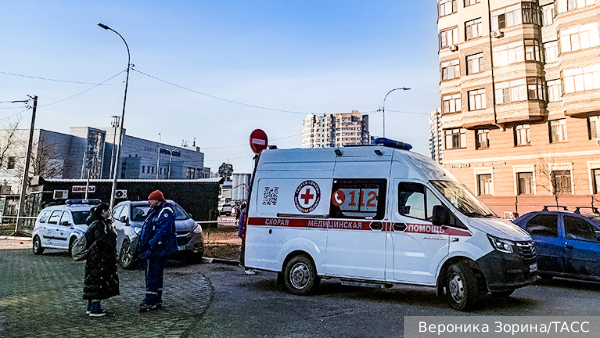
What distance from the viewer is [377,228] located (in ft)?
23.6

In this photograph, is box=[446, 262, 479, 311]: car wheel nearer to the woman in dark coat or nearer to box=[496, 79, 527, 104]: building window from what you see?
the woman in dark coat

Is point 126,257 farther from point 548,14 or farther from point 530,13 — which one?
point 548,14

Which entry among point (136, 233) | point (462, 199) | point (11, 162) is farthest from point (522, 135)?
point (11, 162)

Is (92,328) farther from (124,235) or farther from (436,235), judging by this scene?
(124,235)

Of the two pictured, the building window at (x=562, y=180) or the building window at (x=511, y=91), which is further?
the building window at (x=511, y=91)

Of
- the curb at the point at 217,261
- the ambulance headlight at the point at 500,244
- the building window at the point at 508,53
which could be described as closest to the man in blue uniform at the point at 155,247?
the ambulance headlight at the point at 500,244

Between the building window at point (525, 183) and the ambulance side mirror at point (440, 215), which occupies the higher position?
the building window at point (525, 183)

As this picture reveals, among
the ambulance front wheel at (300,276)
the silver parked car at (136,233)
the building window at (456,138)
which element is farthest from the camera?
the building window at (456,138)

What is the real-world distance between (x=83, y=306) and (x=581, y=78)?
2854cm

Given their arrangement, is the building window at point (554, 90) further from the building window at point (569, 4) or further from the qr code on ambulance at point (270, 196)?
the qr code on ambulance at point (270, 196)

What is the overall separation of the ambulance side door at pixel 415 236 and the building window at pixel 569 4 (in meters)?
25.9

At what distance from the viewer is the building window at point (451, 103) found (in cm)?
3069

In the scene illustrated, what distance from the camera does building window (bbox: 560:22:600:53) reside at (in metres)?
24.6

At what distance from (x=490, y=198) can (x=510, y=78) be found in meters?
8.30
